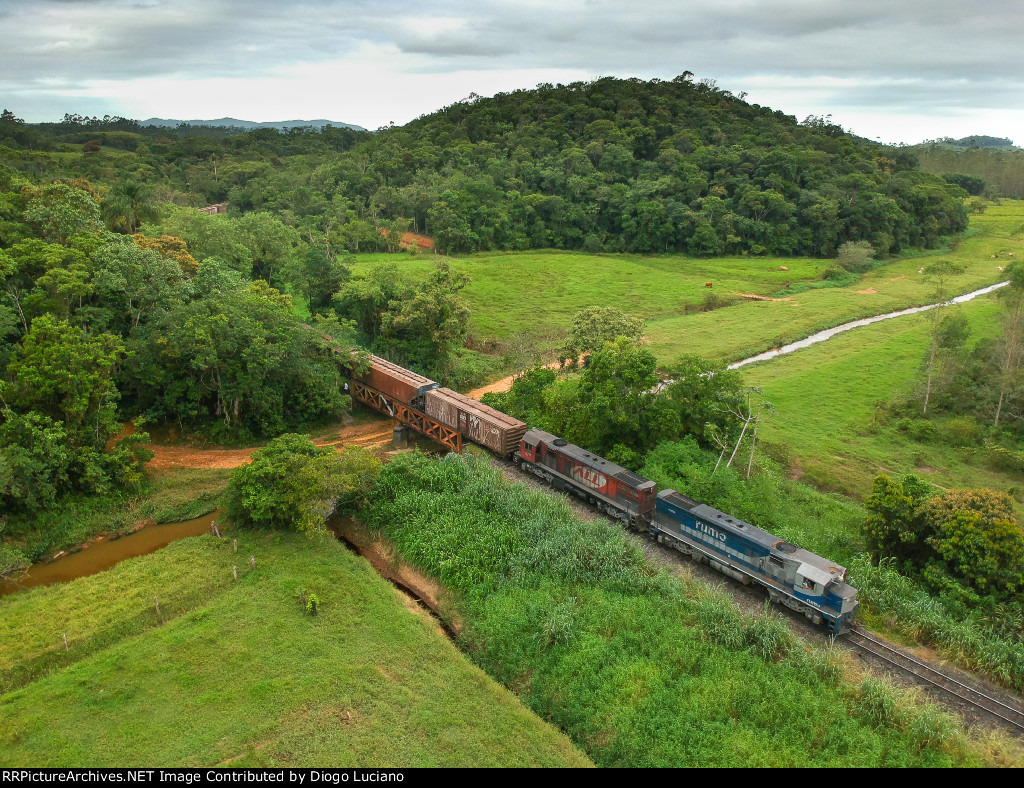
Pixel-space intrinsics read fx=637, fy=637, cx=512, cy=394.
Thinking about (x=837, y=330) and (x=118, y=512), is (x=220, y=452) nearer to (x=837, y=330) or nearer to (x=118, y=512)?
(x=118, y=512)

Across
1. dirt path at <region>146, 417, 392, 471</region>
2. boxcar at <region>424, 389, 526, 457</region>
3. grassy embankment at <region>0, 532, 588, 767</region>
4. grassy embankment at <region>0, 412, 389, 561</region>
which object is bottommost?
grassy embankment at <region>0, 532, 588, 767</region>

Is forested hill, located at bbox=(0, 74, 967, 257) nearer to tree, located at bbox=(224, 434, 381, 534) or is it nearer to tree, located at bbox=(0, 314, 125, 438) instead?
tree, located at bbox=(0, 314, 125, 438)

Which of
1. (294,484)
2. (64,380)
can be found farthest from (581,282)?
(64,380)

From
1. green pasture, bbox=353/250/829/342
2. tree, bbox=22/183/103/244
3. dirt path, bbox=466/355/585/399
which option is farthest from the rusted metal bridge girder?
tree, bbox=22/183/103/244

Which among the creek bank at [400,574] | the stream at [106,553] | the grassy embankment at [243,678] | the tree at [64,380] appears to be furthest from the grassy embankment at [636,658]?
the tree at [64,380]

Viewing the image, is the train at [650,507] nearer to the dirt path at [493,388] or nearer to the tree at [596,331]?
the dirt path at [493,388]

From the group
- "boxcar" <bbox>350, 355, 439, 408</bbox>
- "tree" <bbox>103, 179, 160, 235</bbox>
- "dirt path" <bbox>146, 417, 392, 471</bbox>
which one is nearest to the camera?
"dirt path" <bbox>146, 417, 392, 471</bbox>

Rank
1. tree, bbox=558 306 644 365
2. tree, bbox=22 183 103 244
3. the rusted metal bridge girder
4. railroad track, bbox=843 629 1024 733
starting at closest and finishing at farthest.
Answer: railroad track, bbox=843 629 1024 733 < the rusted metal bridge girder < tree, bbox=22 183 103 244 < tree, bbox=558 306 644 365
